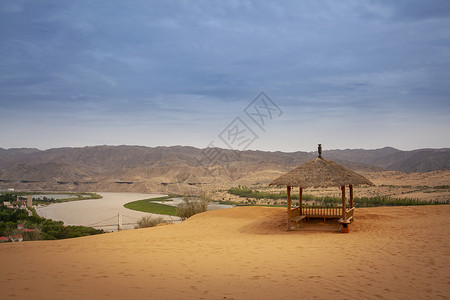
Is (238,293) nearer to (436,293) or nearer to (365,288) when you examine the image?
(365,288)

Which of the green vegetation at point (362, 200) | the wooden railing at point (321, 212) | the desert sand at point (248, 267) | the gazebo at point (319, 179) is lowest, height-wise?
the green vegetation at point (362, 200)

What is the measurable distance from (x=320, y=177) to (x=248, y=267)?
8140 mm

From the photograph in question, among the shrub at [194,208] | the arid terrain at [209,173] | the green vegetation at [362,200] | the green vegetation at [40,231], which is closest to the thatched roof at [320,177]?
the shrub at [194,208]

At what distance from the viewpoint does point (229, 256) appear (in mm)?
10781

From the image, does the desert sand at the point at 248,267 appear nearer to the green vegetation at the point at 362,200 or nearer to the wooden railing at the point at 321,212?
the wooden railing at the point at 321,212

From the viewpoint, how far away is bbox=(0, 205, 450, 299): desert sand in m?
7.22

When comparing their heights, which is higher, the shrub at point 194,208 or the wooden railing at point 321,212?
the wooden railing at point 321,212

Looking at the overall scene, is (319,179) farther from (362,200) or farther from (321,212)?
(362,200)

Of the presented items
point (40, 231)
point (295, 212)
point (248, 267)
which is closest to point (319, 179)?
point (295, 212)

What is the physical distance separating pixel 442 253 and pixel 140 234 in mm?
12443

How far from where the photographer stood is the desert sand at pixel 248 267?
284 inches

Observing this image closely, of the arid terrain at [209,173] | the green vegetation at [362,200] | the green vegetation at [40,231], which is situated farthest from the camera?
the arid terrain at [209,173]

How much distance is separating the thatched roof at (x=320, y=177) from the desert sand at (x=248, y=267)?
6.81 feet

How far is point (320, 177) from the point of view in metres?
→ 16.3
